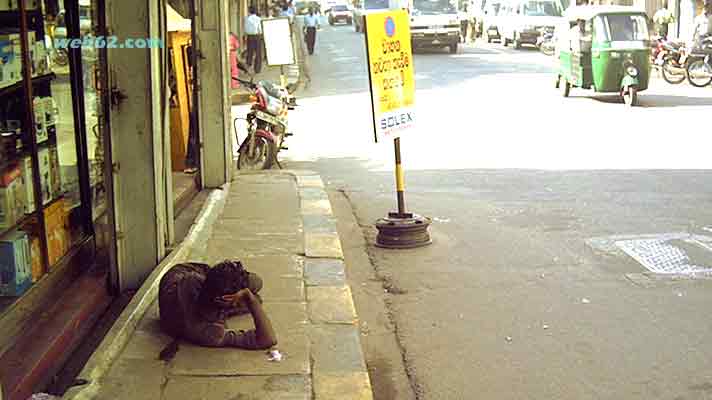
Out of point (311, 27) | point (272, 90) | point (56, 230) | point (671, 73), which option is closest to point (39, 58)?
point (56, 230)

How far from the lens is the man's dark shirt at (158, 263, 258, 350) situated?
5.11m

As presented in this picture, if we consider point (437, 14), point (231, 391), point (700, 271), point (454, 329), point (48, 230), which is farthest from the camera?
point (437, 14)

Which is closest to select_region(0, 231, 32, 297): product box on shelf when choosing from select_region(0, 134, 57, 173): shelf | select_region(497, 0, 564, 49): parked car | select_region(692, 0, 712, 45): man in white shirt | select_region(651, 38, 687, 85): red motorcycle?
select_region(0, 134, 57, 173): shelf

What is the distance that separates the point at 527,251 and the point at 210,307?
381 centimetres

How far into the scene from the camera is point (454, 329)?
6238mm

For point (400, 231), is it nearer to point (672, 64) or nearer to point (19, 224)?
point (19, 224)

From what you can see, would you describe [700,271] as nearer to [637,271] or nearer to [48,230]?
[637,271]

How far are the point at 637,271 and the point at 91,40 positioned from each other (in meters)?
4.36

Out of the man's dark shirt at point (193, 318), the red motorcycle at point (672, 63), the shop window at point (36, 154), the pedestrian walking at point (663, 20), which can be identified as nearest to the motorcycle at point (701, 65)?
the red motorcycle at point (672, 63)

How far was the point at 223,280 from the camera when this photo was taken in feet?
16.3

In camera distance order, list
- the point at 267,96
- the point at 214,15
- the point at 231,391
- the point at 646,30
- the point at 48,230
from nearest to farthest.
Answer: the point at 231,391 → the point at 48,230 → the point at 214,15 → the point at 267,96 → the point at 646,30

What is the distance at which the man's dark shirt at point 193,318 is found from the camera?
5.11 metres

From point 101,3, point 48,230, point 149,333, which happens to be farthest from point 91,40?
point 149,333

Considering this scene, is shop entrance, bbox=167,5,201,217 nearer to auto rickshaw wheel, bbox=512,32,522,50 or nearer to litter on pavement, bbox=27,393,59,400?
litter on pavement, bbox=27,393,59,400
